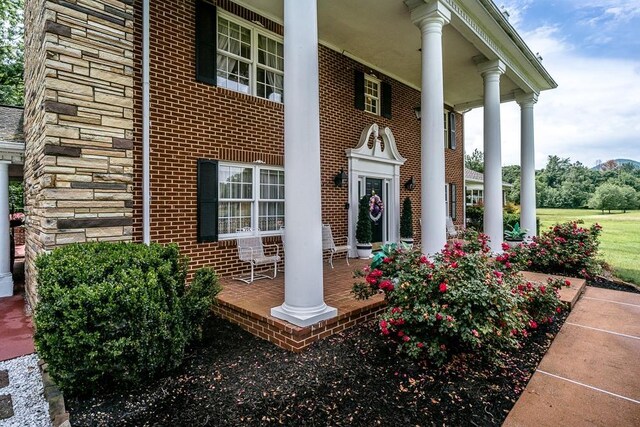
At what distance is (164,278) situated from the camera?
3078mm

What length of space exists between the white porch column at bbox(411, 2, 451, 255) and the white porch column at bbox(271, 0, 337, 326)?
2.51 m

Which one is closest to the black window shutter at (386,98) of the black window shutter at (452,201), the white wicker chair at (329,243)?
the white wicker chair at (329,243)

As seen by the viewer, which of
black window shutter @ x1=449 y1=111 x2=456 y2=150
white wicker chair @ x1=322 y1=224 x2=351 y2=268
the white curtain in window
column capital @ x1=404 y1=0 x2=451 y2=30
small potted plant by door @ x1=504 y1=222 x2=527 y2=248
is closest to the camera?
column capital @ x1=404 y1=0 x2=451 y2=30

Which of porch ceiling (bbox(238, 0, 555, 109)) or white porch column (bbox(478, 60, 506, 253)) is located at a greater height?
porch ceiling (bbox(238, 0, 555, 109))

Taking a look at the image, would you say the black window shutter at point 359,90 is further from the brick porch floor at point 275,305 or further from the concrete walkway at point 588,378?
the concrete walkway at point 588,378

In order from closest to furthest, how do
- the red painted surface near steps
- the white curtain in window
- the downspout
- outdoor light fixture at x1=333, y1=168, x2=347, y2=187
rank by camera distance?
the red painted surface near steps → the downspout → the white curtain in window → outdoor light fixture at x1=333, y1=168, x2=347, y2=187

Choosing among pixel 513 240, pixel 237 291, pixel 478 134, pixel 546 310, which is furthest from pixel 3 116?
pixel 478 134

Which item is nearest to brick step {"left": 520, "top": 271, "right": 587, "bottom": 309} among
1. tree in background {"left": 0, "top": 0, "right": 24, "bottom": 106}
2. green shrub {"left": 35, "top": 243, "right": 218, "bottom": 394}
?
green shrub {"left": 35, "top": 243, "right": 218, "bottom": 394}

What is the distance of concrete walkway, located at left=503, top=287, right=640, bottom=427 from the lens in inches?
96.0

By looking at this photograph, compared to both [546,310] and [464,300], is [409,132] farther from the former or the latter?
[464,300]

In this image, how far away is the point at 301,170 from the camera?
3.53 meters

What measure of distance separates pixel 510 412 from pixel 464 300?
902 mm

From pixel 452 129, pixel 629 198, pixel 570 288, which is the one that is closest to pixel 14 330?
pixel 570 288

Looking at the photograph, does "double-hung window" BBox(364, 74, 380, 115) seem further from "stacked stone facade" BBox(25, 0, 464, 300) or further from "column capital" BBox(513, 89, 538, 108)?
"column capital" BBox(513, 89, 538, 108)
